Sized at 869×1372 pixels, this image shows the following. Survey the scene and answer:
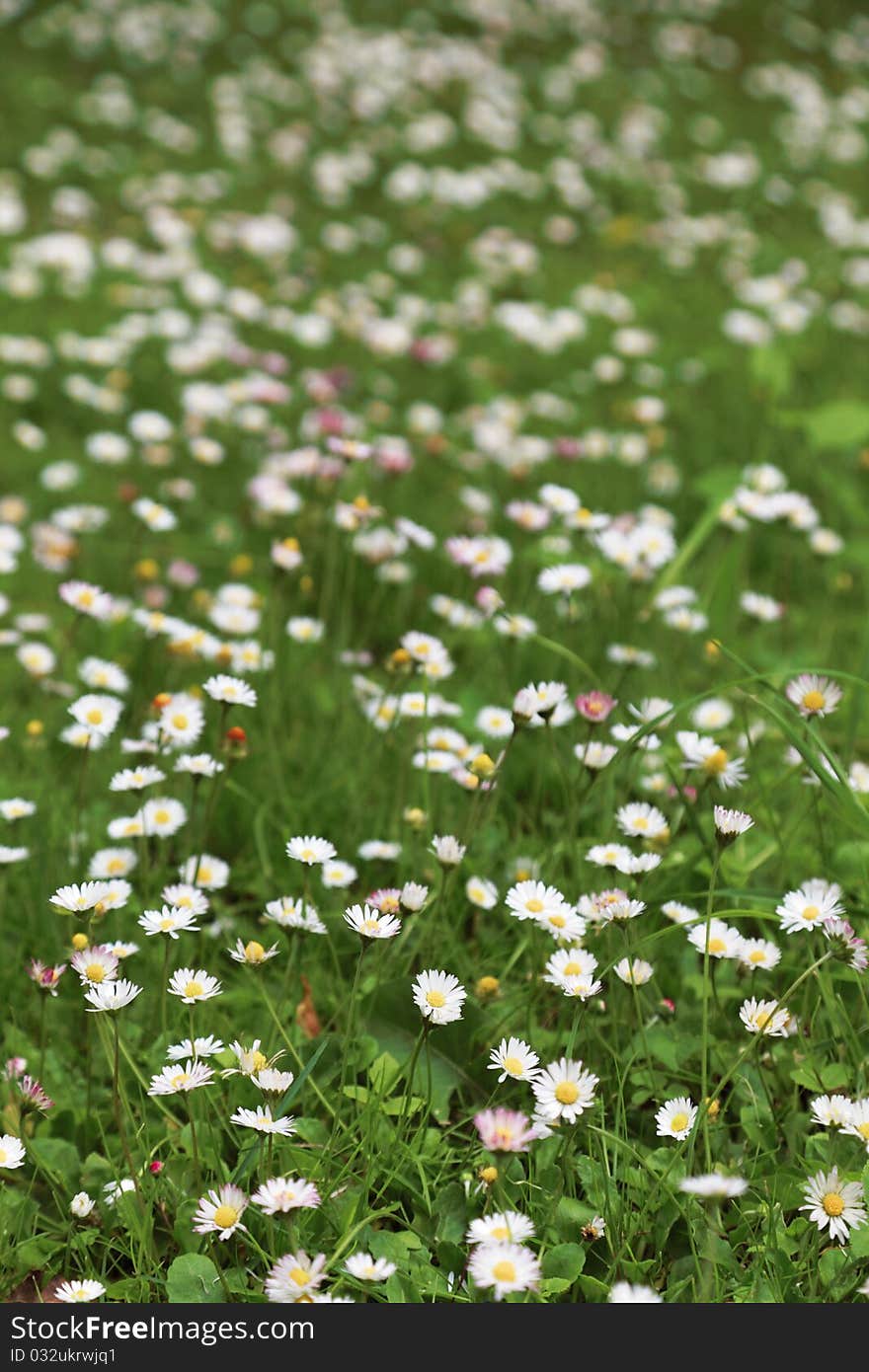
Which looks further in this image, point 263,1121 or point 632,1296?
point 263,1121

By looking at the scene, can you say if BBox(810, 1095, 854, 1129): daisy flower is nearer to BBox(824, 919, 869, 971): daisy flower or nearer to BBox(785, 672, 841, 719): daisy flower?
BBox(824, 919, 869, 971): daisy flower

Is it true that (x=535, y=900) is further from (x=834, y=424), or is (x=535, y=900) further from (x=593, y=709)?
(x=834, y=424)

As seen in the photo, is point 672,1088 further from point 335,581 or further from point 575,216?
point 575,216

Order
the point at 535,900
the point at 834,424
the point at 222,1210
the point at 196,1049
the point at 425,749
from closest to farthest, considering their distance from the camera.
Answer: the point at 222,1210
the point at 196,1049
the point at 535,900
the point at 425,749
the point at 834,424

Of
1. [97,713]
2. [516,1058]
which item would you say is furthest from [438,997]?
[97,713]

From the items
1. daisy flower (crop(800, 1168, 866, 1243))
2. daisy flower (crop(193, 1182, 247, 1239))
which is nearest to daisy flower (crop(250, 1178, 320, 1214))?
daisy flower (crop(193, 1182, 247, 1239))
